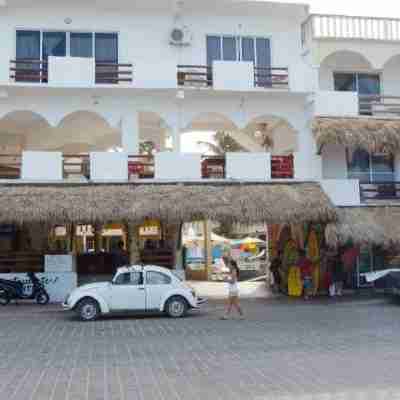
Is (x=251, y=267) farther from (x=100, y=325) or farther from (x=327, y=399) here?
(x=327, y=399)

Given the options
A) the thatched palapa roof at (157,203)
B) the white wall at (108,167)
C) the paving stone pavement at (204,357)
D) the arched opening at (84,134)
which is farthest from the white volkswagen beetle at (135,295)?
the arched opening at (84,134)

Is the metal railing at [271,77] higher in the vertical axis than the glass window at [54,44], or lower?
lower

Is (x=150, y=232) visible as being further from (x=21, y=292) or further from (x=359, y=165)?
(x=359, y=165)

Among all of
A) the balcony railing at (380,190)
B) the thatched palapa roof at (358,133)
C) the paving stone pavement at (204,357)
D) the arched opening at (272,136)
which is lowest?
the paving stone pavement at (204,357)

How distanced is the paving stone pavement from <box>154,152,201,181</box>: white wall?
17.0ft

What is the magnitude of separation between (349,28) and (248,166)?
6.46 meters

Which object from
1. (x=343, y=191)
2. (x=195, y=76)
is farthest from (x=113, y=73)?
(x=343, y=191)

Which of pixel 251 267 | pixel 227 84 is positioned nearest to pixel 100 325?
pixel 227 84

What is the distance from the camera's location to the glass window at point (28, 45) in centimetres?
1991

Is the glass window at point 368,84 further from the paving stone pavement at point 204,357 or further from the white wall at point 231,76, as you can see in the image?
the paving stone pavement at point 204,357

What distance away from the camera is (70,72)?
1912 centimetres

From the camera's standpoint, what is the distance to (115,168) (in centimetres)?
1903

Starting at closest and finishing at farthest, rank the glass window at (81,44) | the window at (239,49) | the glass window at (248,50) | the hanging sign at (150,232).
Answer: the glass window at (81,44), the window at (239,49), the glass window at (248,50), the hanging sign at (150,232)

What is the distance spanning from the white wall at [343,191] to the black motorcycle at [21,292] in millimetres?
9975
